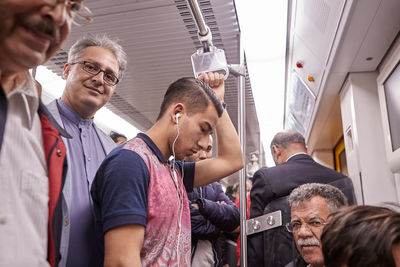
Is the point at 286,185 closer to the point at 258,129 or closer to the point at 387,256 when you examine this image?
the point at 387,256

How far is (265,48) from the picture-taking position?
2854 millimetres

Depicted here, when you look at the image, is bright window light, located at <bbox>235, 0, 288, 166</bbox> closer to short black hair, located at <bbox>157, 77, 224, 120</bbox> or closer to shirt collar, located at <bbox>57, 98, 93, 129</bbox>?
short black hair, located at <bbox>157, 77, 224, 120</bbox>

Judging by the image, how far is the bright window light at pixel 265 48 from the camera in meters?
2.36

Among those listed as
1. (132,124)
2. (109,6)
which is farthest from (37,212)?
(132,124)

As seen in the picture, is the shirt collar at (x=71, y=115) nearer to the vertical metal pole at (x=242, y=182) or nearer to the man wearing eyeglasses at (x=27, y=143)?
the man wearing eyeglasses at (x=27, y=143)

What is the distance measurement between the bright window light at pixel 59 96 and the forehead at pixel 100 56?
1860 millimetres

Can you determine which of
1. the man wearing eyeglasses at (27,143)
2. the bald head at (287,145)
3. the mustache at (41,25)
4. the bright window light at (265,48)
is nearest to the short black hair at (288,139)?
the bald head at (287,145)

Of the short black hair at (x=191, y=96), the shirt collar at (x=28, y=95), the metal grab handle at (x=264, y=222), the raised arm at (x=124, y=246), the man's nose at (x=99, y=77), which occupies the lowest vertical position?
the raised arm at (x=124, y=246)

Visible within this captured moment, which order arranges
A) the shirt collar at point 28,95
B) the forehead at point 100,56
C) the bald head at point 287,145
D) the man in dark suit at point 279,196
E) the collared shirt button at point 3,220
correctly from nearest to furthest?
1. the collared shirt button at point 3,220
2. the shirt collar at point 28,95
3. the forehead at point 100,56
4. the man in dark suit at point 279,196
5. the bald head at point 287,145

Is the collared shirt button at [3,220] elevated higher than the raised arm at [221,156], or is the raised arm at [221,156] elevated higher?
the raised arm at [221,156]

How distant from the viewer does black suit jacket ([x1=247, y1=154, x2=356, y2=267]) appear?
204 centimetres

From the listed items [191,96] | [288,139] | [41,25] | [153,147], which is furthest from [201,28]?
[288,139]

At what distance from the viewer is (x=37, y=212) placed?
0.87 m

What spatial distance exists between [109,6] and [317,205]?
190cm
